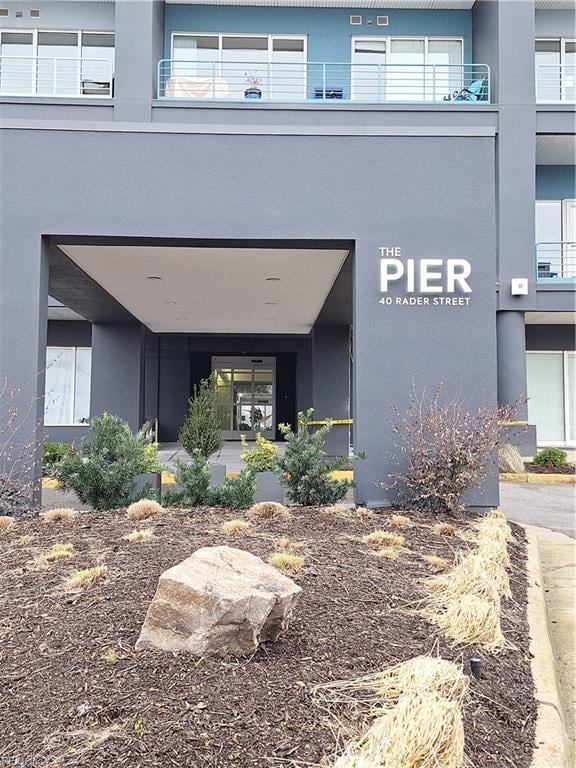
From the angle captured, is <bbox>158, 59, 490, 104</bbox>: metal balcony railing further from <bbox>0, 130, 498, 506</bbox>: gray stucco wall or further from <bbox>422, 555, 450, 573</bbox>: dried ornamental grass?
<bbox>422, 555, 450, 573</bbox>: dried ornamental grass

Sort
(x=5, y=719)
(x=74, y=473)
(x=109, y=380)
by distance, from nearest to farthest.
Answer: (x=5, y=719), (x=74, y=473), (x=109, y=380)

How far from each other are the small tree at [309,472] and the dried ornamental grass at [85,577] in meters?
3.28

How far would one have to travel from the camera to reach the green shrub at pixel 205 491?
702cm

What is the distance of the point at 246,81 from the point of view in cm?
1727

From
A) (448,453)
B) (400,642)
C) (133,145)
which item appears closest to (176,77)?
(133,145)

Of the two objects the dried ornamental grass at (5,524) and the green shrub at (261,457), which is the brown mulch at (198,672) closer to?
the dried ornamental grass at (5,524)

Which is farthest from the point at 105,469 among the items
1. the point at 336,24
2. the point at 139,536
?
the point at 336,24

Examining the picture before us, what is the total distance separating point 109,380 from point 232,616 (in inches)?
516

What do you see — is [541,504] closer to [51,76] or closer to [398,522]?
[398,522]

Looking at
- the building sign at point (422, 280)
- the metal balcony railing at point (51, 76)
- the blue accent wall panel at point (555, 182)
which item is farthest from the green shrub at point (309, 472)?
the blue accent wall panel at point (555, 182)

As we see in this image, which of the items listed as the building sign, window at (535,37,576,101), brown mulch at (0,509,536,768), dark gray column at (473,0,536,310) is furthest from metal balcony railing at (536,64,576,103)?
brown mulch at (0,509,536,768)

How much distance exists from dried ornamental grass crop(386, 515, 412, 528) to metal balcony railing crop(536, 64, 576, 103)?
15.2 meters

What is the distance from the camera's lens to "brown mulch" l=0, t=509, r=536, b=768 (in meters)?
2.50

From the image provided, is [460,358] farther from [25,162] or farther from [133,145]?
[25,162]
